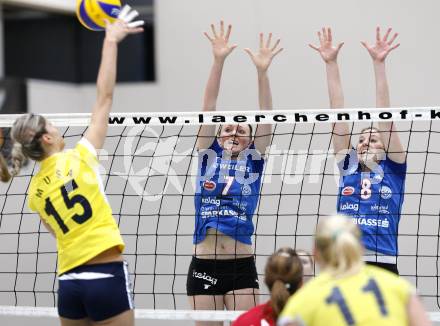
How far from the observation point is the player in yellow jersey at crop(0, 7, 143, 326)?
4.31m

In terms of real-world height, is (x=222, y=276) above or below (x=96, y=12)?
below

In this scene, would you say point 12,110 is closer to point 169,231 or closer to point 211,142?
point 169,231

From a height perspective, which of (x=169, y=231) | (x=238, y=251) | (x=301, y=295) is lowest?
(x=169, y=231)

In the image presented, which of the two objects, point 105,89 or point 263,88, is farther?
point 263,88

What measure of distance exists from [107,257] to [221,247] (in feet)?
5.13

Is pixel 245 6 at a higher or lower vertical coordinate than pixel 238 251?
higher

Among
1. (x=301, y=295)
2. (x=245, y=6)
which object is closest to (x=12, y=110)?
(x=245, y=6)

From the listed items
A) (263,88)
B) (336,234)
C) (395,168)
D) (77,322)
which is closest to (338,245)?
(336,234)

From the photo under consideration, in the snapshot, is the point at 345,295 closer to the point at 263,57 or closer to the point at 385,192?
the point at 385,192

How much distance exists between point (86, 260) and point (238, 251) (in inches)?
65.9

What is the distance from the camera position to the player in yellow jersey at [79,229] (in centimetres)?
431

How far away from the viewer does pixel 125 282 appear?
14.3 feet

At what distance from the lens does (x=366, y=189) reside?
220 inches

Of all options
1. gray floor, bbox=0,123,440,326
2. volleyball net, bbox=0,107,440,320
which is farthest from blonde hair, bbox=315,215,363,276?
gray floor, bbox=0,123,440,326
